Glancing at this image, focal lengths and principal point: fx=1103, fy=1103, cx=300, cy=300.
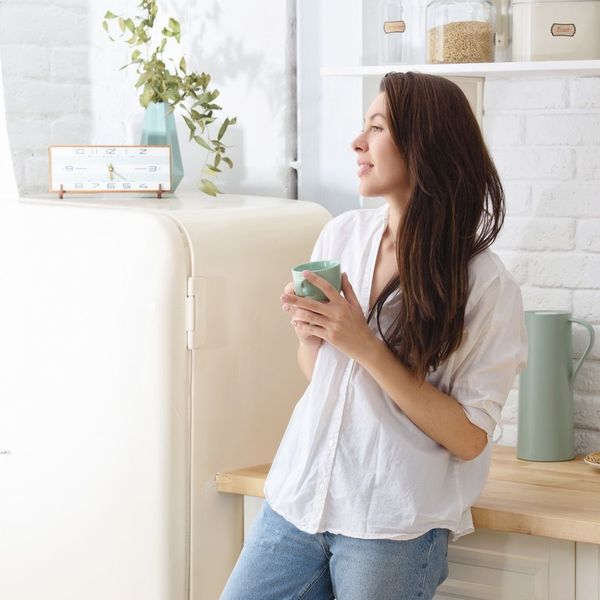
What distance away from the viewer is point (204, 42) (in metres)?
2.80

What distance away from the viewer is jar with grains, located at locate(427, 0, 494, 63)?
215 cm

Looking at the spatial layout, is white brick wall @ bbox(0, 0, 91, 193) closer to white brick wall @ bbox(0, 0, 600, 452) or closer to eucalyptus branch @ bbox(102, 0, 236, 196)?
eucalyptus branch @ bbox(102, 0, 236, 196)

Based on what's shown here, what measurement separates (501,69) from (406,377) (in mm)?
717

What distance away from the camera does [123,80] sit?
299cm

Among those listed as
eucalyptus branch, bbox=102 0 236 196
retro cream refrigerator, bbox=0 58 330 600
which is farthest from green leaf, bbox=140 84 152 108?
retro cream refrigerator, bbox=0 58 330 600

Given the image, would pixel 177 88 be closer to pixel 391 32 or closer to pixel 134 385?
pixel 391 32

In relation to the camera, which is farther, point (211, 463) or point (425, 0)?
point (425, 0)

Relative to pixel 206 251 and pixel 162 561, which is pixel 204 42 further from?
pixel 162 561

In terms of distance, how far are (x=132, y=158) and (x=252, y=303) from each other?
0.51m

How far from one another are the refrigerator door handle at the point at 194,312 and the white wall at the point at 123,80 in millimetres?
691

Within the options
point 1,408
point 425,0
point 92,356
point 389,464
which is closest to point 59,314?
point 92,356

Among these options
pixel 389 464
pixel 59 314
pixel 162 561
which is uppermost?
pixel 59 314

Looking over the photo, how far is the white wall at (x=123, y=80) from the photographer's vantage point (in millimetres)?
2717

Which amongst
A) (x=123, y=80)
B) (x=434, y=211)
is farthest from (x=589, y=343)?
(x=123, y=80)
